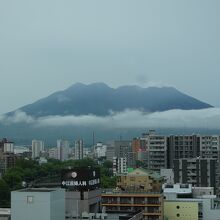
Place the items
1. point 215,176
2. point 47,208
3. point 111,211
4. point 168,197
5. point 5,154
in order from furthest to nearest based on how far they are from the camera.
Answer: point 5,154 < point 215,176 < point 168,197 < point 111,211 < point 47,208

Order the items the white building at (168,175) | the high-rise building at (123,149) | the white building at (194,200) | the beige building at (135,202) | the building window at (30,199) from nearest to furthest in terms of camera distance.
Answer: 1. the building window at (30,199)
2. the beige building at (135,202)
3. the white building at (194,200)
4. the white building at (168,175)
5. the high-rise building at (123,149)

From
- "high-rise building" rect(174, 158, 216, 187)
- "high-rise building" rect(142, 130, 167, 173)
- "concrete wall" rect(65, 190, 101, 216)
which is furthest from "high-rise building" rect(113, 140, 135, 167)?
"concrete wall" rect(65, 190, 101, 216)

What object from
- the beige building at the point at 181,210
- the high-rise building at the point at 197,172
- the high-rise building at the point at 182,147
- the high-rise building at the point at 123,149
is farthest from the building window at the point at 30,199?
the high-rise building at the point at 123,149

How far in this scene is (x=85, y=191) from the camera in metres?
21.6

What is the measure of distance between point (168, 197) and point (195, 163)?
9.48 m

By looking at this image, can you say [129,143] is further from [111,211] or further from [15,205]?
[15,205]

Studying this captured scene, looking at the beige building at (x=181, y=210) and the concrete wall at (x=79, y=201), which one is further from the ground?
the concrete wall at (x=79, y=201)

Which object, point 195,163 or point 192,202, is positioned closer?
point 192,202

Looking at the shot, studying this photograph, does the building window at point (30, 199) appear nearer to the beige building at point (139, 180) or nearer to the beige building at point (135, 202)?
the beige building at point (135, 202)

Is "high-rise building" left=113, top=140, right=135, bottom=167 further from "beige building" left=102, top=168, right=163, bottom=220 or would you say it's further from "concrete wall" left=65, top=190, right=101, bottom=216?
"concrete wall" left=65, top=190, right=101, bottom=216

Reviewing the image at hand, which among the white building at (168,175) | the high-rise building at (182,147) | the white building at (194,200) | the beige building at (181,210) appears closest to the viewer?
the beige building at (181,210)

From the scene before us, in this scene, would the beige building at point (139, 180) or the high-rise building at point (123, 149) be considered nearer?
the beige building at point (139, 180)

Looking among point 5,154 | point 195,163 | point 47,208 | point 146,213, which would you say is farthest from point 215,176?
point 5,154

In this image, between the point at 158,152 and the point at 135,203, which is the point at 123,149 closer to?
the point at 158,152
